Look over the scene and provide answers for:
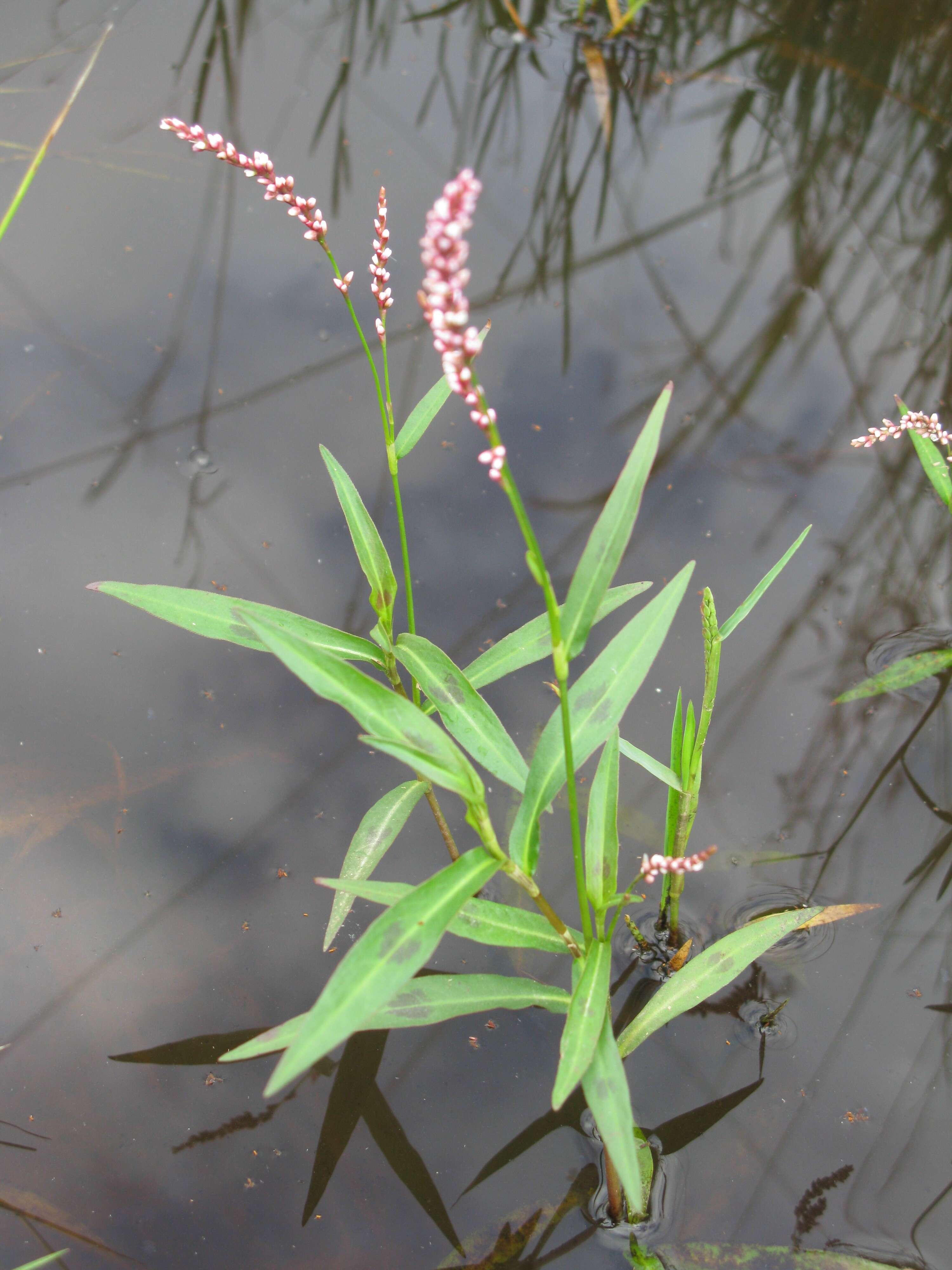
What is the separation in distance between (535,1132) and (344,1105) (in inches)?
14.5

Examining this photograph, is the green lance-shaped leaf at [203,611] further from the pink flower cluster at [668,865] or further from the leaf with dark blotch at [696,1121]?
the leaf with dark blotch at [696,1121]

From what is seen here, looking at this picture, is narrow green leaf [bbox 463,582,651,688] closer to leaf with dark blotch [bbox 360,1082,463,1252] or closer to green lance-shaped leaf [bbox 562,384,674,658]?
green lance-shaped leaf [bbox 562,384,674,658]

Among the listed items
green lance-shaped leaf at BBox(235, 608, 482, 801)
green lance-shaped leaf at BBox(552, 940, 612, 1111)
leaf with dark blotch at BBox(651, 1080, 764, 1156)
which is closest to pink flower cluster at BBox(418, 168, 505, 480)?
green lance-shaped leaf at BBox(235, 608, 482, 801)

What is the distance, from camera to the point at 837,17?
3238 mm

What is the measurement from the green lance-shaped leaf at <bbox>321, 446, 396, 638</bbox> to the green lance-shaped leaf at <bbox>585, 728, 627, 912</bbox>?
0.44 meters

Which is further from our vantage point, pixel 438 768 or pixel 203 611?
pixel 203 611

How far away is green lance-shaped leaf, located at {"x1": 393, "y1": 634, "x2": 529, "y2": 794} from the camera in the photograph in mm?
1305

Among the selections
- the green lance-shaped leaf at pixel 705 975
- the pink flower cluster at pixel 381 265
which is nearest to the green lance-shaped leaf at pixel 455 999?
the green lance-shaped leaf at pixel 705 975

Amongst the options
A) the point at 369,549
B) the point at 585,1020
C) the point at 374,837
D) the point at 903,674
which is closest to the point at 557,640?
the point at 585,1020

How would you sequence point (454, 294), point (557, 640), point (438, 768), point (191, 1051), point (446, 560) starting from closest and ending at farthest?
point (454, 294) → point (557, 640) → point (438, 768) → point (191, 1051) → point (446, 560)

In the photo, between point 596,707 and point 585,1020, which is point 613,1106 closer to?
point 585,1020

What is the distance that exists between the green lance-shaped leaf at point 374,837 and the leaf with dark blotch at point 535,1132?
0.51 meters

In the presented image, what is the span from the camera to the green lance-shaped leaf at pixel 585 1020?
1.07m

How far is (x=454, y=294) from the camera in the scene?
0.72m
